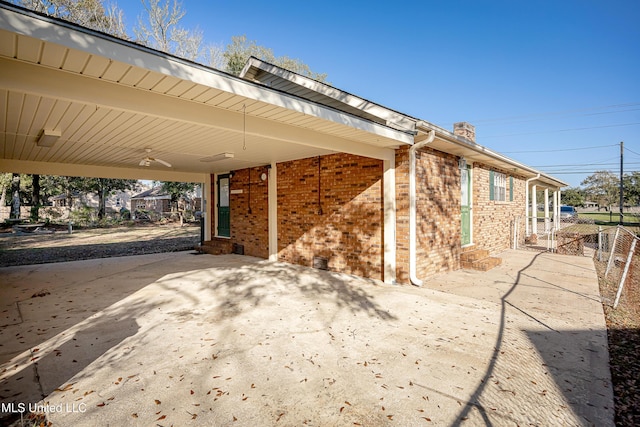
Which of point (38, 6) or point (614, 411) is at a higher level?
point (38, 6)

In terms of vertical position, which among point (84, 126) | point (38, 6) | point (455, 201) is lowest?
point (455, 201)

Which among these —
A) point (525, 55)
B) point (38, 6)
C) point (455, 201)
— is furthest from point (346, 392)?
point (38, 6)

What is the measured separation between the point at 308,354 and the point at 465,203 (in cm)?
654

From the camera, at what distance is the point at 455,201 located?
746 centimetres

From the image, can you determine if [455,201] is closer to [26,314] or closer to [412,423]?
[412,423]

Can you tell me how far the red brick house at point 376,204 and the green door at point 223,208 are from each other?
0.62 metres

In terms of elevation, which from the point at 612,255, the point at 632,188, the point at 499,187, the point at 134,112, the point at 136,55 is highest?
the point at 632,188

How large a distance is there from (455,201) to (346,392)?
6085 mm

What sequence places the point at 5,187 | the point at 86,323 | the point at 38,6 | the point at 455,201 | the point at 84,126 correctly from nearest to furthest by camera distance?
the point at 86,323
the point at 84,126
the point at 455,201
the point at 38,6
the point at 5,187

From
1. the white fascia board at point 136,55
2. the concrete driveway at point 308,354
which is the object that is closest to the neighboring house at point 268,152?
the white fascia board at point 136,55

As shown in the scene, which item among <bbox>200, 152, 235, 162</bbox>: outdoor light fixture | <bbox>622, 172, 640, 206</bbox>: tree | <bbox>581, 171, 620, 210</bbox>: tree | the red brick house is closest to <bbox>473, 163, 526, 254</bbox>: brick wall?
the red brick house

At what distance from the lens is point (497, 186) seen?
10008 mm

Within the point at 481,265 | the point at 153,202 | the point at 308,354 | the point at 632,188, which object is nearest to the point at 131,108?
the point at 308,354

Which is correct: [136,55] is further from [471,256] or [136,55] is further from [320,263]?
[471,256]
